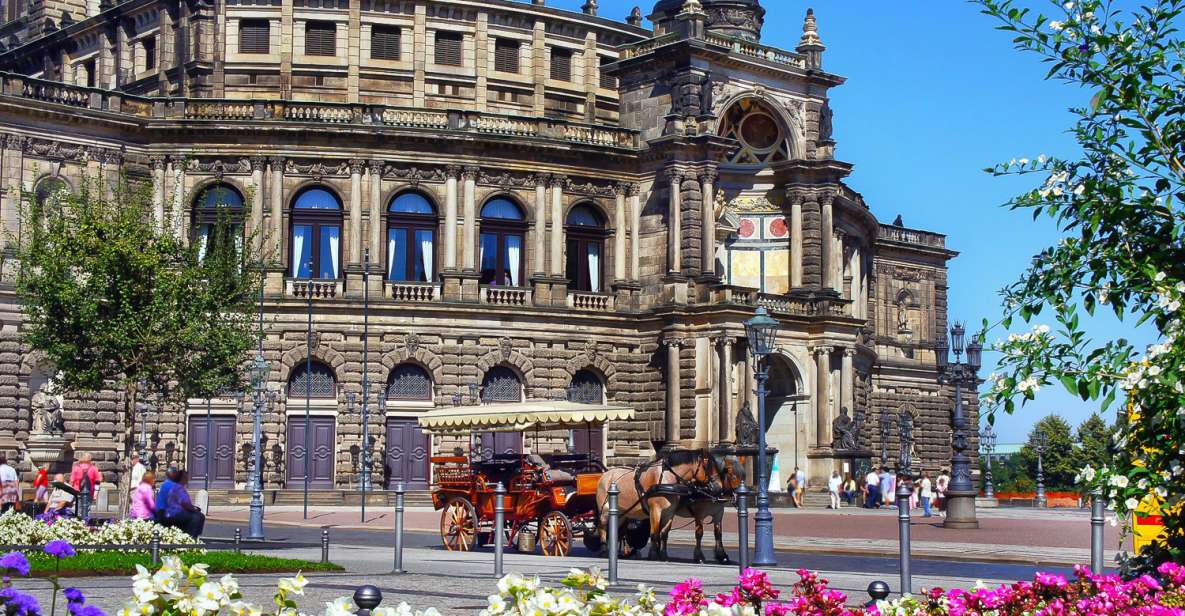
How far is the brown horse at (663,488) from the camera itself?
29266mm

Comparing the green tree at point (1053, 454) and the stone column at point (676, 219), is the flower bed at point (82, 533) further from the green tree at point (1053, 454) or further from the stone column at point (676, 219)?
the green tree at point (1053, 454)

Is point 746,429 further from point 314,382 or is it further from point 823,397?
point 314,382

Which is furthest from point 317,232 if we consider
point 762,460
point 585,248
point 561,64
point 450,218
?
point 762,460

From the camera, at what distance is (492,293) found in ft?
202

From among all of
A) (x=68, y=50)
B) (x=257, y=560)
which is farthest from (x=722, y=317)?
(x=257, y=560)

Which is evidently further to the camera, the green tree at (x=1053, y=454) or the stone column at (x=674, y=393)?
the green tree at (x=1053, y=454)

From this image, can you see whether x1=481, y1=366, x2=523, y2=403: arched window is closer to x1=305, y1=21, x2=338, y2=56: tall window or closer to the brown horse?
x1=305, y1=21, x2=338, y2=56: tall window

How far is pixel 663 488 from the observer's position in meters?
29.2

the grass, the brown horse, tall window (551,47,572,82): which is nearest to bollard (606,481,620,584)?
the grass

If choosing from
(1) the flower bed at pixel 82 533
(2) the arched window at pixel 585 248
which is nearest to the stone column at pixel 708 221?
(2) the arched window at pixel 585 248

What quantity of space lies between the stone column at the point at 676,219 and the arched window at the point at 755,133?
494 centimetres

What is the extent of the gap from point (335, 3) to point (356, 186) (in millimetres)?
11527

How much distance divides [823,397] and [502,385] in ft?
41.9

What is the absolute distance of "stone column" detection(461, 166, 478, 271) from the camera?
61.2 m
